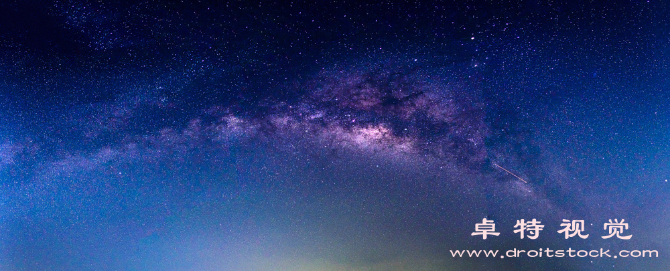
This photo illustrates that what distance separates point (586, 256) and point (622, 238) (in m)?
0.43

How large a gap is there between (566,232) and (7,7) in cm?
633

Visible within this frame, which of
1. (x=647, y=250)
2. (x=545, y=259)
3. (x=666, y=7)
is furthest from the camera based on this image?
(x=545, y=259)

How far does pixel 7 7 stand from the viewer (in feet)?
10.4

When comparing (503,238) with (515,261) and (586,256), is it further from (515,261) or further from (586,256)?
(586,256)

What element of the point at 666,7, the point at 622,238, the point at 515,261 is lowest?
the point at 515,261

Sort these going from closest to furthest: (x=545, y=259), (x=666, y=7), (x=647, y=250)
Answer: (x=666, y=7) < (x=647, y=250) < (x=545, y=259)

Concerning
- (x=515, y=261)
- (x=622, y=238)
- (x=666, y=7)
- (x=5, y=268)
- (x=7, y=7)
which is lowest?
(x=5, y=268)

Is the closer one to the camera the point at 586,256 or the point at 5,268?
the point at 586,256

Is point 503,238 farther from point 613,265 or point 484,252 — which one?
point 613,265

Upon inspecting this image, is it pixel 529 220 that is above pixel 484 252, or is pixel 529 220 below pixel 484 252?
above

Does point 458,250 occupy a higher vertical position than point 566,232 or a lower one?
lower

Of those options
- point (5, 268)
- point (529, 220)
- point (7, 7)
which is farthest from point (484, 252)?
point (5, 268)

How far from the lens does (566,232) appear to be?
3881mm

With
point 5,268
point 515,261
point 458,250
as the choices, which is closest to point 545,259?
point 515,261
